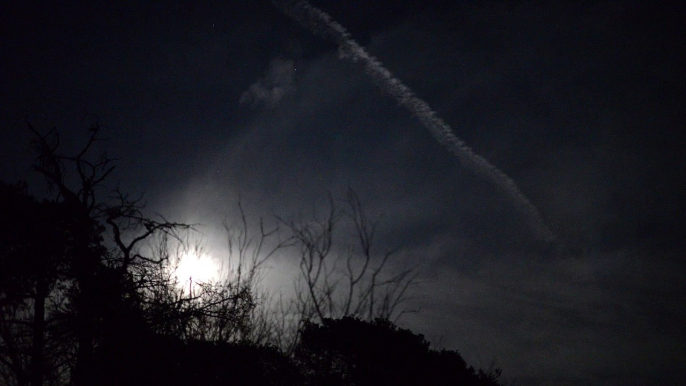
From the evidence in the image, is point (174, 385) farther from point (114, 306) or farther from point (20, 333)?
point (20, 333)

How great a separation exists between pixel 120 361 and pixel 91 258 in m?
2.67

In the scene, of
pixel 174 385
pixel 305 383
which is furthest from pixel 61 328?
pixel 305 383

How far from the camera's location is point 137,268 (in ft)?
38.8

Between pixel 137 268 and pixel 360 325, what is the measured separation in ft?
32.7

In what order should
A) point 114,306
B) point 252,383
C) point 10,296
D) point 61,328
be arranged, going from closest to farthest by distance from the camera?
point 10,296, point 61,328, point 114,306, point 252,383

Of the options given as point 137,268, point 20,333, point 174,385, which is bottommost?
point 174,385

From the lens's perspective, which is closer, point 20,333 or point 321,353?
point 20,333

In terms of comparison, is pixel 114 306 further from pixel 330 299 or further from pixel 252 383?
pixel 330 299

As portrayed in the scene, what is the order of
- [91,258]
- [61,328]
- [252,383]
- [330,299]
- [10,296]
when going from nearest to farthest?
[10,296], [61,328], [91,258], [252,383], [330,299]

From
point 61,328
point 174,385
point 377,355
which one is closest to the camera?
point 61,328

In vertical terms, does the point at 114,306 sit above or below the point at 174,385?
above

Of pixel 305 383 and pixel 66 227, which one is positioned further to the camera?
pixel 305 383

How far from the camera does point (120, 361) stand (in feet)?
35.3

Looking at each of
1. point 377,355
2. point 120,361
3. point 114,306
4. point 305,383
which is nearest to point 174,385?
point 120,361
